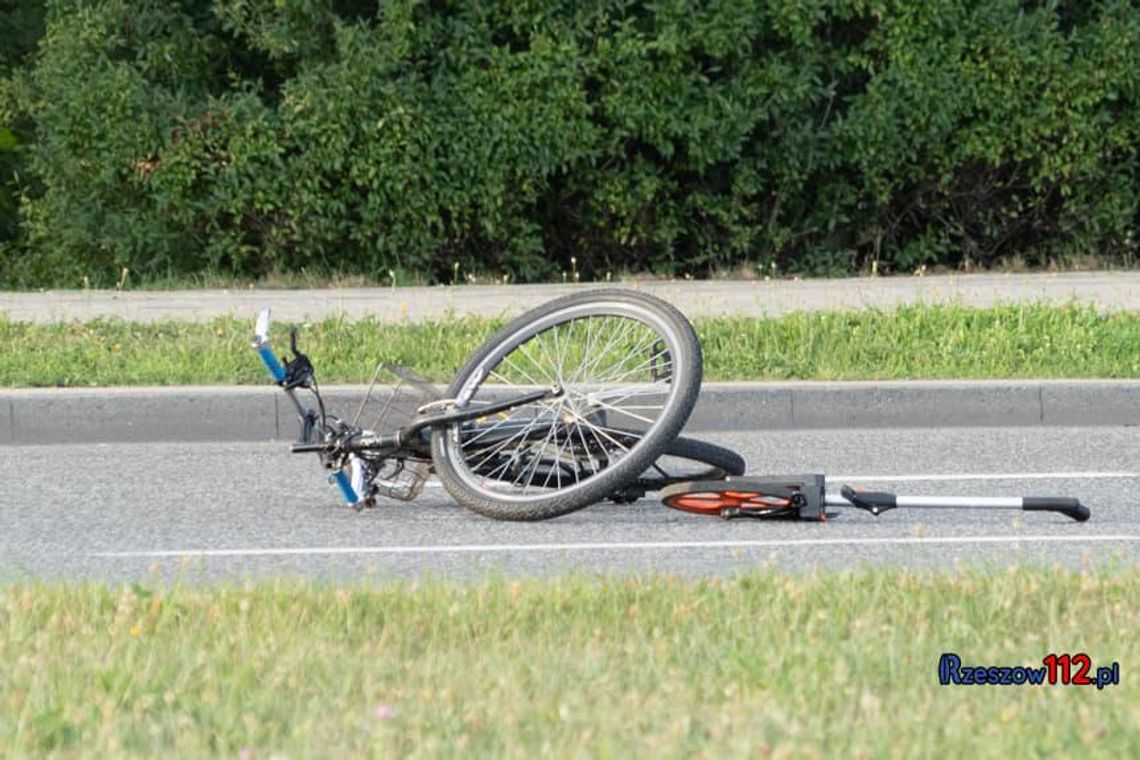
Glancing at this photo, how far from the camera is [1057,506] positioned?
6762mm

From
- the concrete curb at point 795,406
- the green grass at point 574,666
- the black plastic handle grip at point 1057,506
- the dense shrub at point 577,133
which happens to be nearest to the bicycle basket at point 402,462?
the green grass at point 574,666

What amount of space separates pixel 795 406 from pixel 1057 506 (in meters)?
3.44

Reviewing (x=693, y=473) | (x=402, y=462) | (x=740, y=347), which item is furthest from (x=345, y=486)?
(x=740, y=347)

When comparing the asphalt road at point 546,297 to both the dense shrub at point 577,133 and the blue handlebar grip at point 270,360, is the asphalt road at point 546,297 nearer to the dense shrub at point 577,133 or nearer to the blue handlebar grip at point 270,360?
the dense shrub at point 577,133

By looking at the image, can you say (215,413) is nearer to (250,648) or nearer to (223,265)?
(250,648)

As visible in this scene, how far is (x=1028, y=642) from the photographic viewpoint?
466 cm

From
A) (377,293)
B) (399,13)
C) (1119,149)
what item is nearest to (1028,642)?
(377,293)

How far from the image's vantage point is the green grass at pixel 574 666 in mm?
3881

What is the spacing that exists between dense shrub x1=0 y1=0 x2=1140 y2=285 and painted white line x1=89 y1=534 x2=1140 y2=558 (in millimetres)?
8589

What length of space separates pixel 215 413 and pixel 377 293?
15.0 ft

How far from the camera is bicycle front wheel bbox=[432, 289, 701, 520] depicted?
6836mm

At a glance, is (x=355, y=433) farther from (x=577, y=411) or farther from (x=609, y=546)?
(x=609, y=546)

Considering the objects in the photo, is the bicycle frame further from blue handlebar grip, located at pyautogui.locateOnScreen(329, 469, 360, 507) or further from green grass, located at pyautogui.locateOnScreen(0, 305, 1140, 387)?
green grass, located at pyautogui.locateOnScreen(0, 305, 1140, 387)

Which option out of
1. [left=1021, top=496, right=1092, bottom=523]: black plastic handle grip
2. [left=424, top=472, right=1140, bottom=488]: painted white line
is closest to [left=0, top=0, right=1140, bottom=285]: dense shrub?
[left=424, top=472, right=1140, bottom=488]: painted white line
